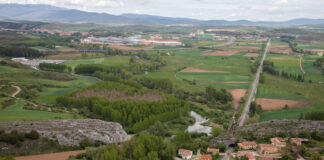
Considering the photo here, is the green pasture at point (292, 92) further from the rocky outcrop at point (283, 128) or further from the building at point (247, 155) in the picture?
the building at point (247, 155)

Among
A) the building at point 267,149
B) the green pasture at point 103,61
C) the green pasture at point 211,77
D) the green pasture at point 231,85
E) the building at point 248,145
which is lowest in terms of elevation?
the green pasture at point 231,85

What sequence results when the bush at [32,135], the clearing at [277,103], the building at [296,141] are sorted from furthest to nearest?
the clearing at [277,103] → the bush at [32,135] → the building at [296,141]

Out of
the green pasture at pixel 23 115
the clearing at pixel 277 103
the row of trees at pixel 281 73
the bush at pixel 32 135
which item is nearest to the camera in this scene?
the bush at pixel 32 135

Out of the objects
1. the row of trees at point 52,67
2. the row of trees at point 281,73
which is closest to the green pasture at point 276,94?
the row of trees at point 281,73

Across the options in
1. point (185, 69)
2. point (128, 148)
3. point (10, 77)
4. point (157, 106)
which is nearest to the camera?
point (128, 148)

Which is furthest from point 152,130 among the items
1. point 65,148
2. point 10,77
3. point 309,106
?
point 10,77

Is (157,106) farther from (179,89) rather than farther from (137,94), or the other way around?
(179,89)
